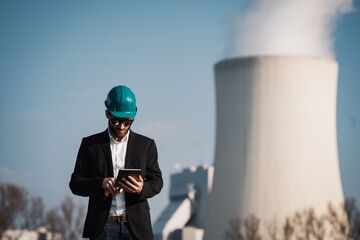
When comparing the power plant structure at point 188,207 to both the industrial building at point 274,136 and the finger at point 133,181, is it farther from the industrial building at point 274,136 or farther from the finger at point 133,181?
the finger at point 133,181

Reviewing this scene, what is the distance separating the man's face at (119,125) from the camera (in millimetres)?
2447

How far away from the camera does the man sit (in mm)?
2424

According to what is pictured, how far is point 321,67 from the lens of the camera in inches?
650

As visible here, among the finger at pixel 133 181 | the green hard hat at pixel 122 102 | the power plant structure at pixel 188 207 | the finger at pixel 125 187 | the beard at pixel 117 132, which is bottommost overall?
the power plant structure at pixel 188 207

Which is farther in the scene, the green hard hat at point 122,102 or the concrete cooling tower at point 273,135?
the concrete cooling tower at point 273,135

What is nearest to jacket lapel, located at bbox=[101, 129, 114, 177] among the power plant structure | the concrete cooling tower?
the concrete cooling tower

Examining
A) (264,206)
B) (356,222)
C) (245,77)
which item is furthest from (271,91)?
(356,222)

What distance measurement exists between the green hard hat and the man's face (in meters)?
0.03

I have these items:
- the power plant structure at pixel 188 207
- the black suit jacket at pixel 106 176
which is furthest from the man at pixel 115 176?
the power plant structure at pixel 188 207

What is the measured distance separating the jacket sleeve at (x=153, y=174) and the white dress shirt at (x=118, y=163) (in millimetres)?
94

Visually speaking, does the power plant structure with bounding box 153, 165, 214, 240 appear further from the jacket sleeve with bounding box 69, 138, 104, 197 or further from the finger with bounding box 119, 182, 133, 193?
the finger with bounding box 119, 182, 133, 193

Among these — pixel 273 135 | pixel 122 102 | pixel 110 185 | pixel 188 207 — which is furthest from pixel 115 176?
pixel 188 207

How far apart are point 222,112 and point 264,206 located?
2574 mm

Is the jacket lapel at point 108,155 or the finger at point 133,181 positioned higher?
the jacket lapel at point 108,155
